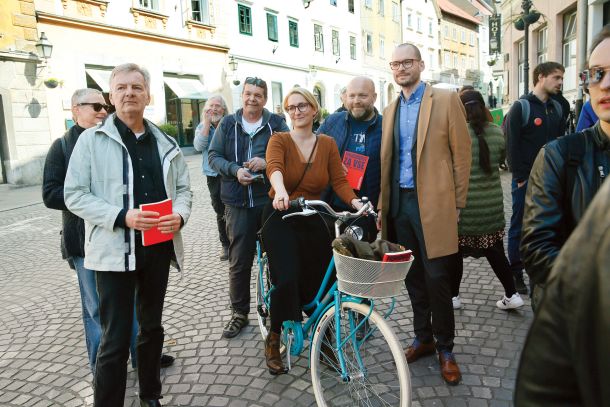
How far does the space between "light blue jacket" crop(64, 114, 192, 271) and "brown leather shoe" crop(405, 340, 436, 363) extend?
2024mm

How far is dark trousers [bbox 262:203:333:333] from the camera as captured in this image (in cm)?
313

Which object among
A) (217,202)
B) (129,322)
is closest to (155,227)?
(129,322)

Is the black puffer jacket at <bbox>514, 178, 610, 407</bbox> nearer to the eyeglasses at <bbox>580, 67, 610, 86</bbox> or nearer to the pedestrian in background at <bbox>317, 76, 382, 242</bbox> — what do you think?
the eyeglasses at <bbox>580, 67, 610, 86</bbox>

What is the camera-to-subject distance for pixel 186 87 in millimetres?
22031

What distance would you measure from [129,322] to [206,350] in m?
1.27

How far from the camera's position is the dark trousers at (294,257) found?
313cm

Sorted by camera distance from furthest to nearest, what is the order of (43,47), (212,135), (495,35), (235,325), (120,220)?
(495,35), (43,47), (212,135), (235,325), (120,220)

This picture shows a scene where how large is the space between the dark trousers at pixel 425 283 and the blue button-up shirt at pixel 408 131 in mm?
108

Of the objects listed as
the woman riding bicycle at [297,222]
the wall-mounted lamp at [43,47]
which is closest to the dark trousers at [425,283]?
the woman riding bicycle at [297,222]

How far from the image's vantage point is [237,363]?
3578 mm

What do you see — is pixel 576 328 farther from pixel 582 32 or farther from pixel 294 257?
pixel 582 32

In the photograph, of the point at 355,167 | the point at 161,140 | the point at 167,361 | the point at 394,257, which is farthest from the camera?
the point at 355,167

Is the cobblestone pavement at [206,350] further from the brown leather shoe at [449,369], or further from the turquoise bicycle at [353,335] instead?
the turquoise bicycle at [353,335]

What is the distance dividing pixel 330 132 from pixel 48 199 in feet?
7.05
